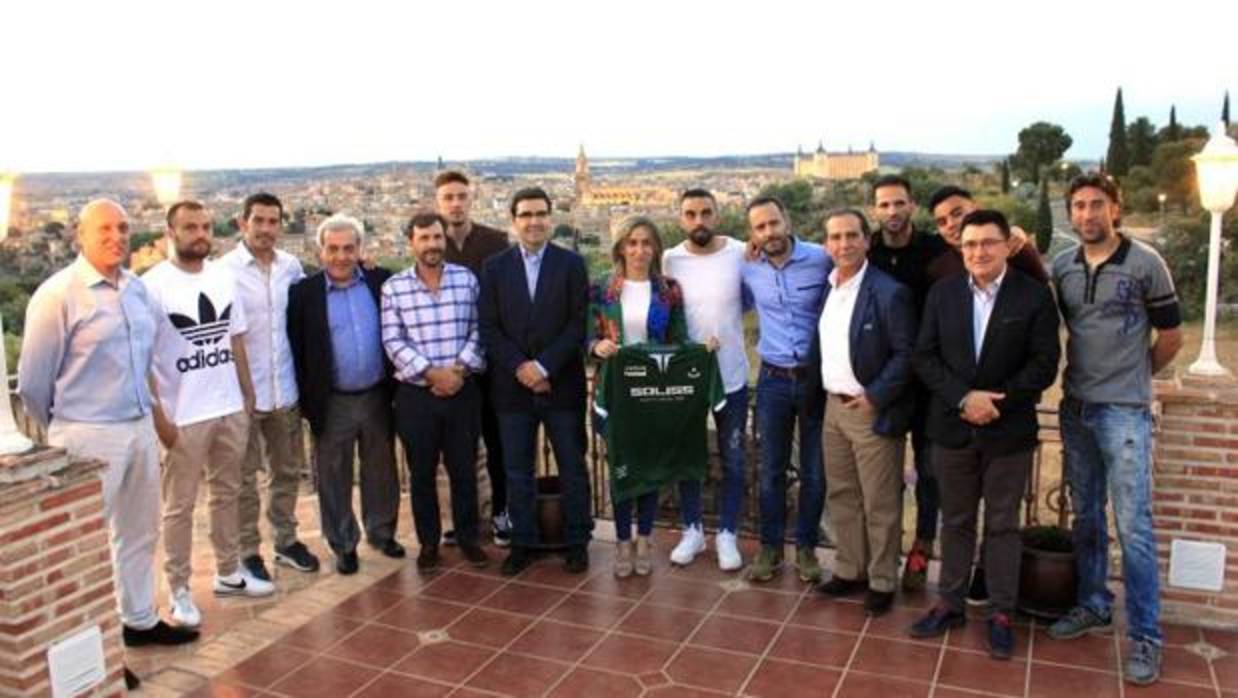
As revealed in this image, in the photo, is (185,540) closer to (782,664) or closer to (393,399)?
(393,399)

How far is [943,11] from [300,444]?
20.1 m

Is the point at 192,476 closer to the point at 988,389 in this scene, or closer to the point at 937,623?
the point at 937,623

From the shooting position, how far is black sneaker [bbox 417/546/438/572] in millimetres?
4887

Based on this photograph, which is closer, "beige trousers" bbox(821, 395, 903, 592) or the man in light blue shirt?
"beige trousers" bbox(821, 395, 903, 592)

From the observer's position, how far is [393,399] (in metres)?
4.86

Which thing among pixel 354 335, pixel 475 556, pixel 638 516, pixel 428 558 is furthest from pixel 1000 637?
pixel 354 335

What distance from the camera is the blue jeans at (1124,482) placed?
364 centimetres

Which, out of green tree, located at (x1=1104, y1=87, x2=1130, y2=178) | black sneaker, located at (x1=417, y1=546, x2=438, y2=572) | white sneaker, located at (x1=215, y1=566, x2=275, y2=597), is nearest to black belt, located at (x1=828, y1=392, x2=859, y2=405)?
black sneaker, located at (x1=417, y1=546, x2=438, y2=572)

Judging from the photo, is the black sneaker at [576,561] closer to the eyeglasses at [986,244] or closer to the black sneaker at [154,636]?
the black sneaker at [154,636]

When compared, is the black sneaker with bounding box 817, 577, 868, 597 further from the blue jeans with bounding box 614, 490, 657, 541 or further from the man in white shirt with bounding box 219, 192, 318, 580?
the man in white shirt with bounding box 219, 192, 318, 580

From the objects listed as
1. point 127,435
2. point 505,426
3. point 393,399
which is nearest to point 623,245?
point 505,426

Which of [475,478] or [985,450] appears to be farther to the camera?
[475,478]

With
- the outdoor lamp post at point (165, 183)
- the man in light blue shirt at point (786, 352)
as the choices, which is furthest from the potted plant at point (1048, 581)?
the outdoor lamp post at point (165, 183)

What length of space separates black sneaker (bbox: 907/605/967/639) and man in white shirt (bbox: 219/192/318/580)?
289cm
